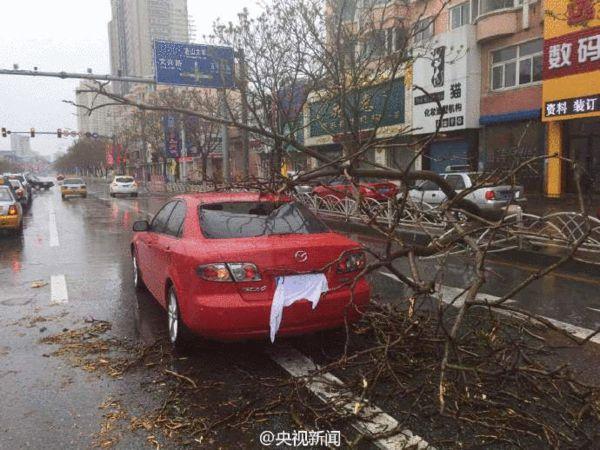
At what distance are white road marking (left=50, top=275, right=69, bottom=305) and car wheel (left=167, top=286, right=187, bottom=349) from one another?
2.72 m

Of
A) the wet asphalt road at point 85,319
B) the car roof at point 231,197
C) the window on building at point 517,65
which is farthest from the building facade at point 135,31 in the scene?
the car roof at point 231,197

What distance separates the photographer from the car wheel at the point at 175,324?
4.66m

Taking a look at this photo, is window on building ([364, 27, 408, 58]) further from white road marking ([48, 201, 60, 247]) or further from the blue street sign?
white road marking ([48, 201, 60, 247])

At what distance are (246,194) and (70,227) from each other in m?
13.5

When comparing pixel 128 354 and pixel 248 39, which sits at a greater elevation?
pixel 248 39

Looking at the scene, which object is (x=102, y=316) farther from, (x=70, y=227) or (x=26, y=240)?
(x=70, y=227)

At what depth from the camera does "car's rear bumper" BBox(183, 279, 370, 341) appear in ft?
13.7

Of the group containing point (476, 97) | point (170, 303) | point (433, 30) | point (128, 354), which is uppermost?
point (433, 30)

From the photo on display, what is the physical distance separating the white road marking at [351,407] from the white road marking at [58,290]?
393 centimetres

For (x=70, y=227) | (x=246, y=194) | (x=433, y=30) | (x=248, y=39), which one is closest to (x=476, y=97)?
(x=433, y=30)

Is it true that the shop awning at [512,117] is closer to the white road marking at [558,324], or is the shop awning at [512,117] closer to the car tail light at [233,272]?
the white road marking at [558,324]

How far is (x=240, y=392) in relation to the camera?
3924mm

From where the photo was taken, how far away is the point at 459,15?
2575 centimetres

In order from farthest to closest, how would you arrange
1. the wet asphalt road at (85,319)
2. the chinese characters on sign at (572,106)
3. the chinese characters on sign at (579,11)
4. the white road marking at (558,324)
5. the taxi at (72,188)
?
the taxi at (72,188) → the chinese characters on sign at (572,106) → the chinese characters on sign at (579,11) → the white road marking at (558,324) → the wet asphalt road at (85,319)
